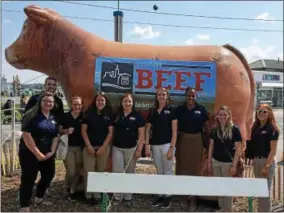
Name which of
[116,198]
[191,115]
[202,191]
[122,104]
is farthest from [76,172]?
[202,191]

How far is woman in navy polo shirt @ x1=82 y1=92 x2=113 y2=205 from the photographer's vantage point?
454 centimetres

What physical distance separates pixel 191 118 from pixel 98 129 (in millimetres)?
1171

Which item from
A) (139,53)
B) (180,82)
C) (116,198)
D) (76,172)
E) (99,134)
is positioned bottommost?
(116,198)

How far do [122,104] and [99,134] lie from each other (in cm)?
47

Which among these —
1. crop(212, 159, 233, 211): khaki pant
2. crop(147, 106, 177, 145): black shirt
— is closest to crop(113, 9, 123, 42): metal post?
crop(147, 106, 177, 145): black shirt

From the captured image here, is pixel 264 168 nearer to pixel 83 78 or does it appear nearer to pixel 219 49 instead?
pixel 219 49

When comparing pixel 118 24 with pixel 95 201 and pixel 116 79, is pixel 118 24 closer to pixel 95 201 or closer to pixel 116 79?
pixel 116 79

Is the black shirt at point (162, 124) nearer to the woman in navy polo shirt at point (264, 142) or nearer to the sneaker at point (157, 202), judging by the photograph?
the sneaker at point (157, 202)

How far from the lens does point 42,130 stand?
4184mm

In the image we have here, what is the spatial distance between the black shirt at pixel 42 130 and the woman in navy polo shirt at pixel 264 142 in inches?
94.1

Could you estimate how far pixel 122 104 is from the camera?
4551mm

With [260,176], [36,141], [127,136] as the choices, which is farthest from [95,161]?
[260,176]

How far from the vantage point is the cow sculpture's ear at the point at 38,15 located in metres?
5.29

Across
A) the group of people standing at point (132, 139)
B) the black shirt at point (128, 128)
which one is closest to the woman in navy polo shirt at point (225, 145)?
the group of people standing at point (132, 139)
